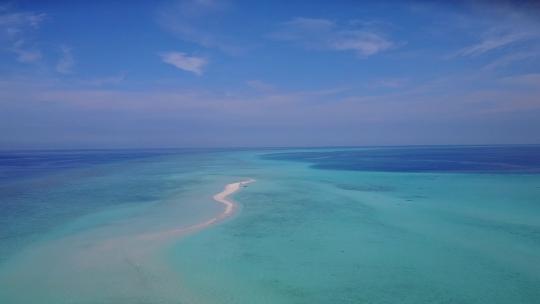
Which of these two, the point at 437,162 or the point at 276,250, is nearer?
the point at 276,250

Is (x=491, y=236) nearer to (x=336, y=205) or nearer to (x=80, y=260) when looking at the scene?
(x=336, y=205)

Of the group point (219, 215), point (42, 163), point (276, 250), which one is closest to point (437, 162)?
point (219, 215)

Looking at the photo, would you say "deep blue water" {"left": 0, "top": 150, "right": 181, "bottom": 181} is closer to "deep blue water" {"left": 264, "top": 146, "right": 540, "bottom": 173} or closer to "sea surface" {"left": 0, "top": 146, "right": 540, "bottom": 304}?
"sea surface" {"left": 0, "top": 146, "right": 540, "bottom": 304}

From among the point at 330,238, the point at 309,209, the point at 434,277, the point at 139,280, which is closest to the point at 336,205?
the point at 309,209

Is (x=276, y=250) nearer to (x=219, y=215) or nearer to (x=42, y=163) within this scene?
(x=219, y=215)

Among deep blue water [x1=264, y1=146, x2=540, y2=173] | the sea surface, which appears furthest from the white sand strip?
deep blue water [x1=264, y1=146, x2=540, y2=173]

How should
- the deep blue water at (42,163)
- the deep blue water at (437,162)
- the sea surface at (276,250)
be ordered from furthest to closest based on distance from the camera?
the deep blue water at (437,162) → the deep blue water at (42,163) → the sea surface at (276,250)

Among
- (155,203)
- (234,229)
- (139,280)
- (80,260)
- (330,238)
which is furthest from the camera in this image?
(155,203)

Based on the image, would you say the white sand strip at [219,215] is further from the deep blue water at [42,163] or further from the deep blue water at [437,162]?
the deep blue water at [42,163]

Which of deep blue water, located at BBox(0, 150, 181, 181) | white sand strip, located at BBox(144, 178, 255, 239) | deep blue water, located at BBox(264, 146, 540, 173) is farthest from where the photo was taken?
deep blue water, located at BBox(264, 146, 540, 173)

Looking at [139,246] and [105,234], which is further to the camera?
[105,234]

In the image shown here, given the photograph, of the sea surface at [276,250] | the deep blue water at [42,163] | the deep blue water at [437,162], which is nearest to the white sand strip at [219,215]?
the sea surface at [276,250]
